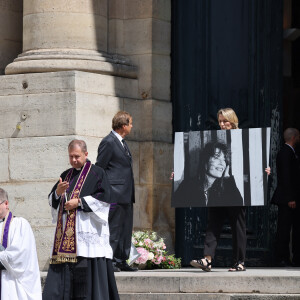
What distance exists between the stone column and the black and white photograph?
1.94m

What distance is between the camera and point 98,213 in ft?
39.9

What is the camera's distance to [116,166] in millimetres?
14258

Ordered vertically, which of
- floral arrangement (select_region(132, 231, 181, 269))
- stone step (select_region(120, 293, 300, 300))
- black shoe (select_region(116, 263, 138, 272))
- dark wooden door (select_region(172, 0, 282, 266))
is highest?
dark wooden door (select_region(172, 0, 282, 266))

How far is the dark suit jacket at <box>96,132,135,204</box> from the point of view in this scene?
1416 cm

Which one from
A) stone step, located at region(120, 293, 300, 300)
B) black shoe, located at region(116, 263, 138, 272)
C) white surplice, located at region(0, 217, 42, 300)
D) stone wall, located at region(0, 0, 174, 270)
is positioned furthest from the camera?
stone wall, located at region(0, 0, 174, 270)

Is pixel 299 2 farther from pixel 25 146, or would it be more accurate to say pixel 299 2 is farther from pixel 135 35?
pixel 25 146

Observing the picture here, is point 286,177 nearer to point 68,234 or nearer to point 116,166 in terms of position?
point 116,166

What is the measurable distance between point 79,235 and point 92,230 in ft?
0.48

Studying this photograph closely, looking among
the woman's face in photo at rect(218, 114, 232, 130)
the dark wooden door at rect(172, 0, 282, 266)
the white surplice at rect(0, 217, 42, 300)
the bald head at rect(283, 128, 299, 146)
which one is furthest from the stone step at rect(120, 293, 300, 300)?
the bald head at rect(283, 128, 299, 146)

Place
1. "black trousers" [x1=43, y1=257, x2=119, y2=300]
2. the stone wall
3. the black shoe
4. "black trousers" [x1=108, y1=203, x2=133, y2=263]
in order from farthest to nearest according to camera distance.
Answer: the stone wall → the black shoe → "black trousers" [x1=108, y1=203, x2=133, y2=263] → "black trousers" [x1=43, y1=257, x2=119, y2=300]

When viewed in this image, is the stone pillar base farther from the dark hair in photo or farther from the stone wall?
the dark hair in photo

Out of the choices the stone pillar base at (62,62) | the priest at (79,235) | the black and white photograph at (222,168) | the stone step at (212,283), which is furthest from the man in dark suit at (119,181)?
the priest at (79,235)

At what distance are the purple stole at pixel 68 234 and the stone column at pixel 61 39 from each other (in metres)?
3.48

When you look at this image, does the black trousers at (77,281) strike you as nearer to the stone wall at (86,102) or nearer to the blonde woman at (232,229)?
the blonde woman at (232,229)
